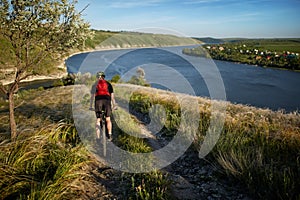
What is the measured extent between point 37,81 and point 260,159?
6344 centimetres

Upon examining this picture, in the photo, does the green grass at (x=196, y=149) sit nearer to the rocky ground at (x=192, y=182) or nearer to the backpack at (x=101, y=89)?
the rocky ground at (x=192, y=182)

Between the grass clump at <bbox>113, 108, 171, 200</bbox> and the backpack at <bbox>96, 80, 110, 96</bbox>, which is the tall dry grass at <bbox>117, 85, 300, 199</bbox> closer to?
the grass clump at <bbox>113, 108, 171, 200</bbox>

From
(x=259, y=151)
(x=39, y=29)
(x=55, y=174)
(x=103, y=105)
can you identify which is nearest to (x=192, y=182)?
(x=259, y=151)

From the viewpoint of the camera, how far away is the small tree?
6164 mm

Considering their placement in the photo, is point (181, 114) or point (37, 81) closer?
point (181, 114)

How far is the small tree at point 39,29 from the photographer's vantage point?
6164 mm

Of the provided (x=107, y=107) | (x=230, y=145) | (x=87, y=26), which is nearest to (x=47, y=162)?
(x=107, y=107)

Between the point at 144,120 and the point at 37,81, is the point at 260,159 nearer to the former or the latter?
the point at 144,120

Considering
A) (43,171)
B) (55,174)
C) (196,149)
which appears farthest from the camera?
(196,149)

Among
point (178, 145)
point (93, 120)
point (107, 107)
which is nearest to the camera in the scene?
point (107, 107)

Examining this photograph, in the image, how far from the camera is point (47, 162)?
5.73 metres

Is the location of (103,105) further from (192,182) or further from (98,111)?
(192,182)

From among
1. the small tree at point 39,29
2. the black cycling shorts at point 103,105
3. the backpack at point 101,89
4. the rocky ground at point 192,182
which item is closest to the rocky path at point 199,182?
the rocky ground at point 192,182

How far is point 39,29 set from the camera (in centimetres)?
675
